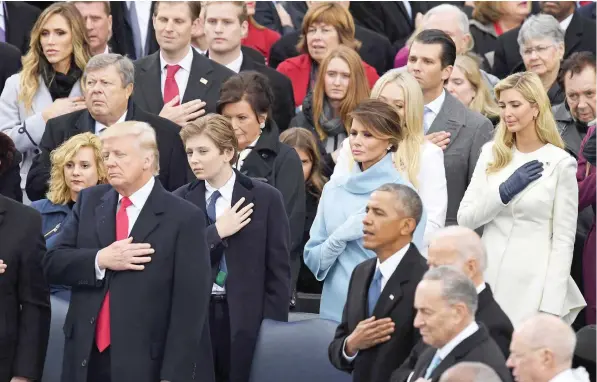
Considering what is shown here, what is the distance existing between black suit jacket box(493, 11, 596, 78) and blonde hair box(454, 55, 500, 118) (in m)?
1.39

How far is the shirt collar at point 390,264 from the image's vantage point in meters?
7.89

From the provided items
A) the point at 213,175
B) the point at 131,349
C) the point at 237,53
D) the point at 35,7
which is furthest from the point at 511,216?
the point at 35,7

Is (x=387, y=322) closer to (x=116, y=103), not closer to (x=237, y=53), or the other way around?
(x=116, y=103)

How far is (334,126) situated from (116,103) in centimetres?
169

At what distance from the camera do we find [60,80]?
11.0m

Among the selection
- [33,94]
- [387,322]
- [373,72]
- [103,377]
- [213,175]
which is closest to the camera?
[387,322]

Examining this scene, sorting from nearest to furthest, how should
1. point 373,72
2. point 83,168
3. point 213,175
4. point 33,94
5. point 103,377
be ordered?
point 103,377 < point 213,175 < point 83,168 < point 33,94 < point 373,72

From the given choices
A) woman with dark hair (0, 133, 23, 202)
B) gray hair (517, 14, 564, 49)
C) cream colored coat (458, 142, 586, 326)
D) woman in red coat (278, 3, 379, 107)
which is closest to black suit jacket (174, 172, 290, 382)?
cream colored coat (458, 142, 586, 326)

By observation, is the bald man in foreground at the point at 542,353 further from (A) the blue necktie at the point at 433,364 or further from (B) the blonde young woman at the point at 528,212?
(B) the blonde young woman at the point at 528,212

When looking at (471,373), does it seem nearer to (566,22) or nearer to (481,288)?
(481,288)

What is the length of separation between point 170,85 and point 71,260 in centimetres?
287

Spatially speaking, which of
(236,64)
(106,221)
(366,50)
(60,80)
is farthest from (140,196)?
(366,50)

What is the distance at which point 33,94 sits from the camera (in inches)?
431

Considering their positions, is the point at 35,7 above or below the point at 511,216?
above
